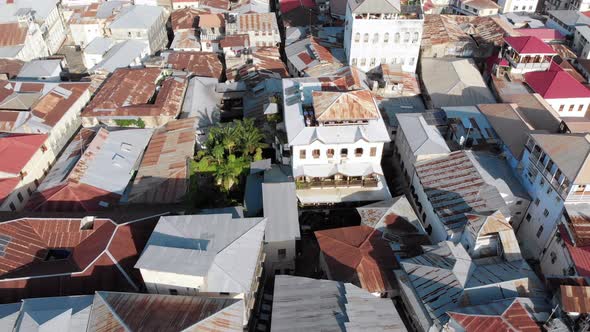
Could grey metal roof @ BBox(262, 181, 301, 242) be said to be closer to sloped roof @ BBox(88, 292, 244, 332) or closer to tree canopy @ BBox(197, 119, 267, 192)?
tree canopy @ BBox(197, 119, 267, 192)

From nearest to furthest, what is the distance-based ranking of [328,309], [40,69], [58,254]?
1. [328,309]
2. [58,254]
3. [40,69]

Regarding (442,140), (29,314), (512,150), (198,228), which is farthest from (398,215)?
(29,314)

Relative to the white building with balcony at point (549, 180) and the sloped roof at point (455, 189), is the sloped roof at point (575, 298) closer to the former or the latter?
the white building with balcony at point (549, 180)

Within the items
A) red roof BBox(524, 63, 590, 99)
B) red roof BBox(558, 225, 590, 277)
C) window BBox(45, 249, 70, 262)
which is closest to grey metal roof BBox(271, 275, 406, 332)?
red roof BBox(558, 225, 590, 277)

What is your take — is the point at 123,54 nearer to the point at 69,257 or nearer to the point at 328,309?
the point at 69,257

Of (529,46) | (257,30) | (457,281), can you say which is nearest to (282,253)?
(457,281)

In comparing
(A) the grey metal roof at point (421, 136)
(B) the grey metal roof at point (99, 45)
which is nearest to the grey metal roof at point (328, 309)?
(A) the grey metal roof at point (421, 136)

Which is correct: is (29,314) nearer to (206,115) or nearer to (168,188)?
(168,188)
